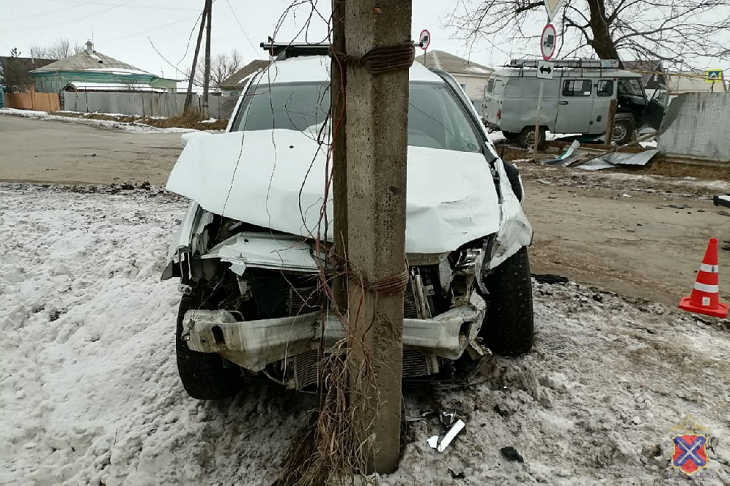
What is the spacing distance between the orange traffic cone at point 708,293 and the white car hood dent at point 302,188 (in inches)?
80.2

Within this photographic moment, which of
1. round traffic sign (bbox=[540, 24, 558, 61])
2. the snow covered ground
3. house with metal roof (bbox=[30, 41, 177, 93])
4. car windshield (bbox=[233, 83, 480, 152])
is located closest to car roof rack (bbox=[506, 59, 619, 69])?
round traffic sign (bbox=[540, 24, 558, 61])

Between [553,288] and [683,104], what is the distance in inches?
368

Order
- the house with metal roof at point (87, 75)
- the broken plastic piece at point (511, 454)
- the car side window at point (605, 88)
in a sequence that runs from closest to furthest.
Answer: the broken plastic piece at point (511, 454) < the car side window at point (605, 88) < the house with metal roof at point (87, 75)

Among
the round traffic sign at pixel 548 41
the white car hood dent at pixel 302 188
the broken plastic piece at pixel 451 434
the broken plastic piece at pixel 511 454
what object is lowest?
the broken plastic piece at pixel 511 454

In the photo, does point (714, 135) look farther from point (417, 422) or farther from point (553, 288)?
point (417, 422)

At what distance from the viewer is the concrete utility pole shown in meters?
1.79

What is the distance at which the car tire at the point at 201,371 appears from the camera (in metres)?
2.65

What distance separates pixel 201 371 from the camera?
2.67 metres

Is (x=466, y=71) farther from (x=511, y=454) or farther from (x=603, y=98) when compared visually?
(x=511, y=454)

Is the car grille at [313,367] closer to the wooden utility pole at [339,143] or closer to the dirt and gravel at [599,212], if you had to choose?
the wooden utility pole at [339,143]

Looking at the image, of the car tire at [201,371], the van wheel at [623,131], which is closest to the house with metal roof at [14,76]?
the van wheel at [623,131]

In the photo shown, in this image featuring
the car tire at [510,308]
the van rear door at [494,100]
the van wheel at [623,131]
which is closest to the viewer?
the car tire at [510,308]

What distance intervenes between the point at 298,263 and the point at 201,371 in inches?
33.4

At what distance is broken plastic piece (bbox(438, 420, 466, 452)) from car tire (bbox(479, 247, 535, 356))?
27.8 inches
